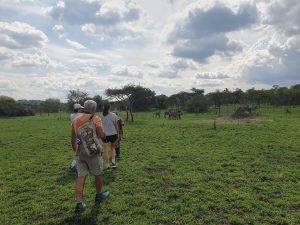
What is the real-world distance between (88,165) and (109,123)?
368cm

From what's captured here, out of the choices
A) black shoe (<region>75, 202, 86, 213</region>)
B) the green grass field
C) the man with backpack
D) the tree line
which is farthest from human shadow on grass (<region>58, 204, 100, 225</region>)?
the tree line

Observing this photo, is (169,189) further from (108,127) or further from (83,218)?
(108,127)

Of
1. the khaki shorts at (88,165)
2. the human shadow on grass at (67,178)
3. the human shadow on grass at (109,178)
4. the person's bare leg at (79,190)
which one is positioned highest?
the khaki shorts at (88,165)

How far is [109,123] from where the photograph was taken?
35.8 ft

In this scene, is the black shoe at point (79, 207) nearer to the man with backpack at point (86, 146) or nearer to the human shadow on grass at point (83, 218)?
the man with backpack at point (86, 146)

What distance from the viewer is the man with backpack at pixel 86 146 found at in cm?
712

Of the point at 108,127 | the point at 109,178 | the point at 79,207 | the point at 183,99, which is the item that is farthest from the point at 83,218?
the point at 183,99

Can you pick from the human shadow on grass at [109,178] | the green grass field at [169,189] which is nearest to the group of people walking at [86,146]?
the green grass field at [169,189]

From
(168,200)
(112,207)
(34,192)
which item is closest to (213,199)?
(168,200)

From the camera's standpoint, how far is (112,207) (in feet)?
24.3

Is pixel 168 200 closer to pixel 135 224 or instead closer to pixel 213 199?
pixel 213 199

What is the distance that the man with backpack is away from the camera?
7.12m

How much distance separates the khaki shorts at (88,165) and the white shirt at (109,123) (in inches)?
142

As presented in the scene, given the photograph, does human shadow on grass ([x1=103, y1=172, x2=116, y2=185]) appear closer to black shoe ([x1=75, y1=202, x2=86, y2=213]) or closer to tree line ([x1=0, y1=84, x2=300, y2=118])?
black shoe ([x1=75, y1=202, x2=86, y2=213])
